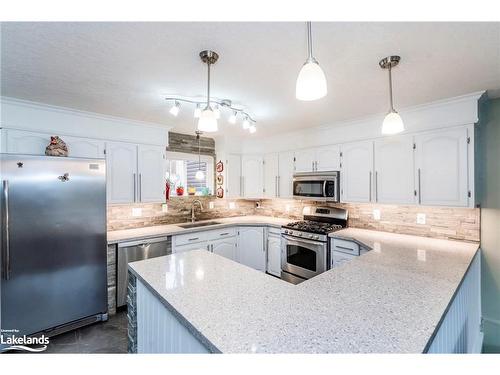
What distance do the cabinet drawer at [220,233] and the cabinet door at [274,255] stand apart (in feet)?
1.94

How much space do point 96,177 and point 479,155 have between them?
12.7ft

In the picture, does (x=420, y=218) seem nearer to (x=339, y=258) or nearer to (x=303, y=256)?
(x=339, y=258)

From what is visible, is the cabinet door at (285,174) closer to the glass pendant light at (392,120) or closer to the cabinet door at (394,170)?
Result: the cabinet door at (394,170)

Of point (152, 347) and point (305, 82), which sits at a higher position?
point (305, 82)

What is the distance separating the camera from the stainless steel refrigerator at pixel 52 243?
1.98 m

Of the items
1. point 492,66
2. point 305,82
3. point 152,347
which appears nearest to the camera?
point 305,82

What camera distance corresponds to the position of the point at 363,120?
288 centimetres

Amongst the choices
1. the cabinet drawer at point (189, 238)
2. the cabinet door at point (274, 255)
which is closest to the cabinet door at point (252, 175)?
the cabinet door at point (274, 255)

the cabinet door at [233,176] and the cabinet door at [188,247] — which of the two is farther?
the cabinet door at [233,176]

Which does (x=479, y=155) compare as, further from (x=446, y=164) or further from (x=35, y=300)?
(x=35, y=300)

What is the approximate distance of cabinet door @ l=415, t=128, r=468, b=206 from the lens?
7.26 feet

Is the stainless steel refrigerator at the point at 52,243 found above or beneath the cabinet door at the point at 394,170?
beneath

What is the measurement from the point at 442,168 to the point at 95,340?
12.4 feet

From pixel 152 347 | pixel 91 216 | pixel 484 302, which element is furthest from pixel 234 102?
pixel 484 302
